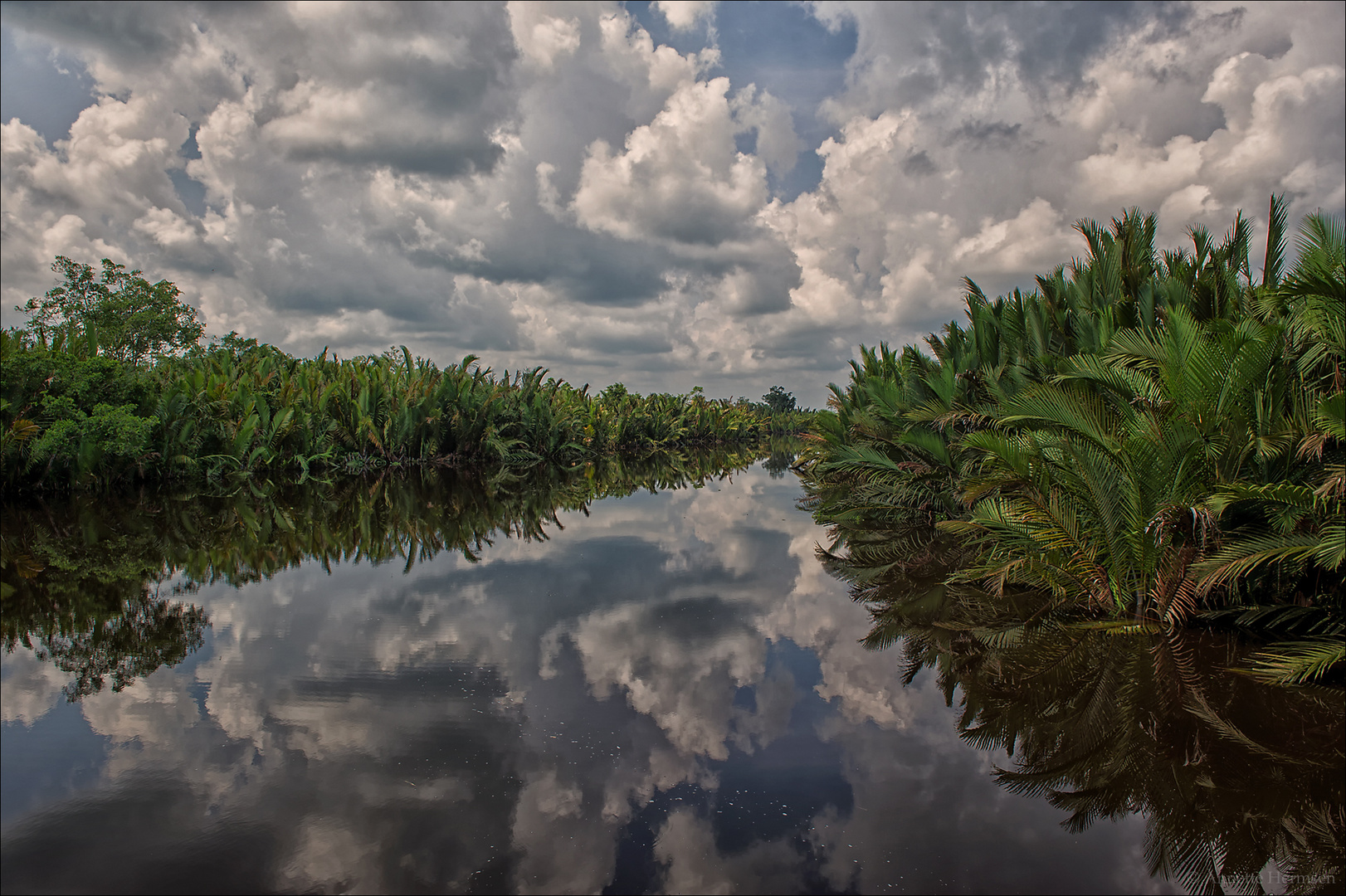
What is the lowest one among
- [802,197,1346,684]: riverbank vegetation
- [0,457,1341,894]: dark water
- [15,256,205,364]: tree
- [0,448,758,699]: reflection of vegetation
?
[0,457,1341,894]: dark water

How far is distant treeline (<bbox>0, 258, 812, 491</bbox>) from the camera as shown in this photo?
1133cm

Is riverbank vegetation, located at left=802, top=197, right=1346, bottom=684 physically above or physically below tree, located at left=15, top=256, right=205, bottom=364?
below

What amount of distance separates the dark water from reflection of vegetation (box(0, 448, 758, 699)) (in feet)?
0.20

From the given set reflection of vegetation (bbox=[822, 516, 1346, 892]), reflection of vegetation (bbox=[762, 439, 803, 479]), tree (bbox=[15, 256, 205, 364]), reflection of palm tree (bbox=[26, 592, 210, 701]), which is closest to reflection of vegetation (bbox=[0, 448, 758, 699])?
reflection of palm tree (bbox=[26, 592, 210, 701])

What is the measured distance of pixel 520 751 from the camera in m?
3.56

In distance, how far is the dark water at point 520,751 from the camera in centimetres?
270

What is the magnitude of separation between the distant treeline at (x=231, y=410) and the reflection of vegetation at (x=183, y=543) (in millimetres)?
1150

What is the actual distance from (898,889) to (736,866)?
589mm

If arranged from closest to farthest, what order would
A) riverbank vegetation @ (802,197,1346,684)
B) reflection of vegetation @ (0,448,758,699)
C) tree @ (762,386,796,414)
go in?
riverbank vegetation @ (802,197,1346,684) < reflection of vegetation @ (0,448,758,699) < tree @ (762,386,796,414)

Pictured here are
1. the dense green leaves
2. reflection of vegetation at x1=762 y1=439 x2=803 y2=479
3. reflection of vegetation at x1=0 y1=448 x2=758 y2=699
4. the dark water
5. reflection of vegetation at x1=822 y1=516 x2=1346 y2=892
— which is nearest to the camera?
the dark water

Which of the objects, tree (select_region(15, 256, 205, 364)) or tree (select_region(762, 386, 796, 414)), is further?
tree (select_region(762, 386, 796, 414))

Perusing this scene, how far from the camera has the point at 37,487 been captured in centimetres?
1207

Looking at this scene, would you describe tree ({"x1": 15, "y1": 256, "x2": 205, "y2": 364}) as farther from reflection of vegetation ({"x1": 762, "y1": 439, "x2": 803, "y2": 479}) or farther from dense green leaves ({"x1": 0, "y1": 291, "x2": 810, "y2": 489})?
reflection of vegetation ({"x1": 762, "y1": 439, "x2": 803, "y2": 479})

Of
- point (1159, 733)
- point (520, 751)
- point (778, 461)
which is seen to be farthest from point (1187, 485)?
point (778, 461)
